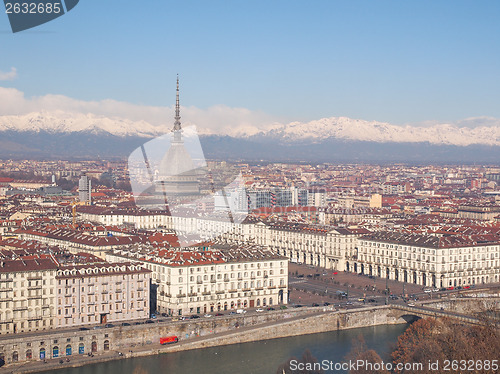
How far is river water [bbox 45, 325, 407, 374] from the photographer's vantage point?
22594 millimetres

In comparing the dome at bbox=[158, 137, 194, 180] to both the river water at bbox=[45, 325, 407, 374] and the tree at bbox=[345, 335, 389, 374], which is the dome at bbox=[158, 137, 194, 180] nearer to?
the river water at bbox=[45, 325, 407, 374]

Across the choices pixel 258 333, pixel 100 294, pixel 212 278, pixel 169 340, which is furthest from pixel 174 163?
pixel 169 340

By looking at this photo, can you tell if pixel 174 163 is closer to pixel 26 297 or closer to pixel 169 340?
pixel 26 297

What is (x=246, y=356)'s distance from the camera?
79.5ft

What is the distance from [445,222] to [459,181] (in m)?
78.4

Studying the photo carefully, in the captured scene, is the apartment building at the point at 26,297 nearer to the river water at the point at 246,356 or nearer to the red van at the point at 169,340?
the river water at the point at 246,356

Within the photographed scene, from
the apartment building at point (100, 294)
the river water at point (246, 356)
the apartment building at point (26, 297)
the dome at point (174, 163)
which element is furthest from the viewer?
the dome at point (174, 163)

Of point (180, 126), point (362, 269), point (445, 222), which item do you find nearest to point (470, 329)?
point (362, 269)

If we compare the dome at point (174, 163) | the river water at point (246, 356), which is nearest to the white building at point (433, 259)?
the river water at point (246, 356)
